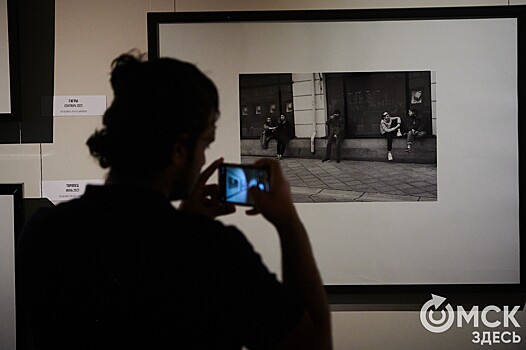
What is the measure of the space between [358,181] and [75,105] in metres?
0.78

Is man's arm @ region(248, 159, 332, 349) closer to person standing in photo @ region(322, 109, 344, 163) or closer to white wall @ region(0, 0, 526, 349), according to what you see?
person standing in photo @ region(322, 109, 344, 163)

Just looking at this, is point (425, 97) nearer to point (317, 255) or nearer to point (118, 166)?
point (317, 255)

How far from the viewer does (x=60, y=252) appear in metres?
0.81

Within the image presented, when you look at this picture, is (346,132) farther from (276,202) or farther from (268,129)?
(276,202)

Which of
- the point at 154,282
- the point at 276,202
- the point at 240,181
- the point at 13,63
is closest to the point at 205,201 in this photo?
the point at 240,181

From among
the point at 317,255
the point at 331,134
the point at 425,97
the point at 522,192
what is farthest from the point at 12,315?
the point at 522,192

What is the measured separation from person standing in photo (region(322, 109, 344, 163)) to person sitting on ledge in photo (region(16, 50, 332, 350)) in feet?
2.67

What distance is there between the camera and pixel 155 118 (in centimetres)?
84

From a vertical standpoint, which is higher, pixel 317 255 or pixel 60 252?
pixel 60 252

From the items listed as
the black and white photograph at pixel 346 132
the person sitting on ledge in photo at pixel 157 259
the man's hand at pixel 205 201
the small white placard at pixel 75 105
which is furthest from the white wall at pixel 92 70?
the person sitting on ledge in photo at pixel 157 259

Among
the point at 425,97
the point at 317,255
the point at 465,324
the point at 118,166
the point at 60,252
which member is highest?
the point at 425,97

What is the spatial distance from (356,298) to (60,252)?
41.3 inches

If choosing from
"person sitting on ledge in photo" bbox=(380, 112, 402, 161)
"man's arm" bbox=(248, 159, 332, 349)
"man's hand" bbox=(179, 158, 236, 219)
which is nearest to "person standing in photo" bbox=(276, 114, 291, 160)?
"person sitting on ledge in photo" bbox=(380, 112, 402, 161)

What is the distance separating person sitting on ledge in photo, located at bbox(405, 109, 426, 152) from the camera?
1667 millimetres
